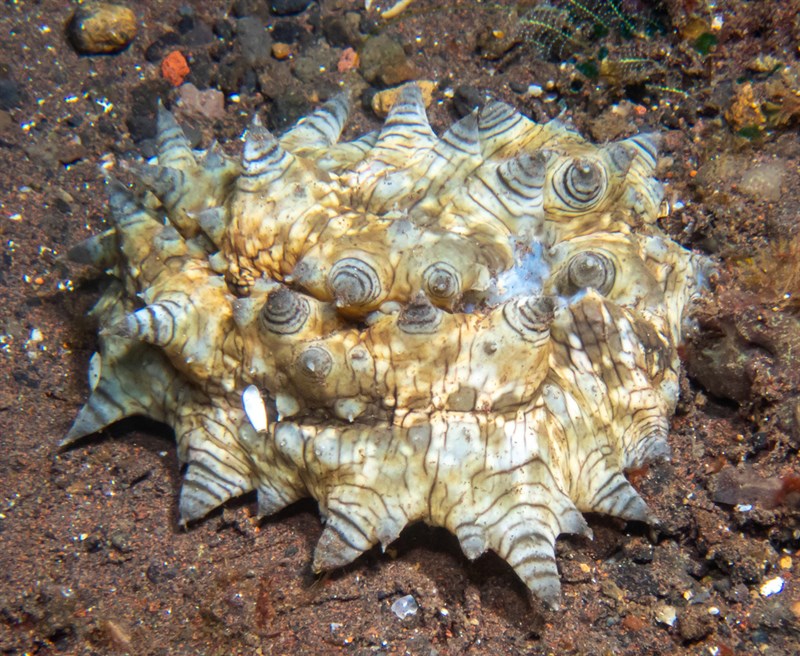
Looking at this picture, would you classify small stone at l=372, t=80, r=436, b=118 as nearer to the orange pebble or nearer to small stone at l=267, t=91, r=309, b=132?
the orange pebble

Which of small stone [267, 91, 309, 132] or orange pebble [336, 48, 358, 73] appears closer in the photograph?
small stone [267, 91, 309, 132]

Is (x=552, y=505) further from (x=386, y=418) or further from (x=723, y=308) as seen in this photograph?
(x=723, y=308)

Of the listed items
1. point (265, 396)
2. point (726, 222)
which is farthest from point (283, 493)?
point (726, 222)

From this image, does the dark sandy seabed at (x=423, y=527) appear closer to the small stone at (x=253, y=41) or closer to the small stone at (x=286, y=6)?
the small stone at (x=253, y=41)

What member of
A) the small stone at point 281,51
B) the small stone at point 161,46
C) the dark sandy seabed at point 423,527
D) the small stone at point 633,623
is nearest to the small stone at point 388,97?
the dark sandy seabed at point 423,527

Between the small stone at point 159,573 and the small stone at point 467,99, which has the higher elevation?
the small stone at point 467,99

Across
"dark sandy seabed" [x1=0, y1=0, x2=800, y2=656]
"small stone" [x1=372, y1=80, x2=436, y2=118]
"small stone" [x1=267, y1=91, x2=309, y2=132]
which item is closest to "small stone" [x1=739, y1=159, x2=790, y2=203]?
"dark sandy seabed" [x1=0, y1=0, x2=800, y2=656]
